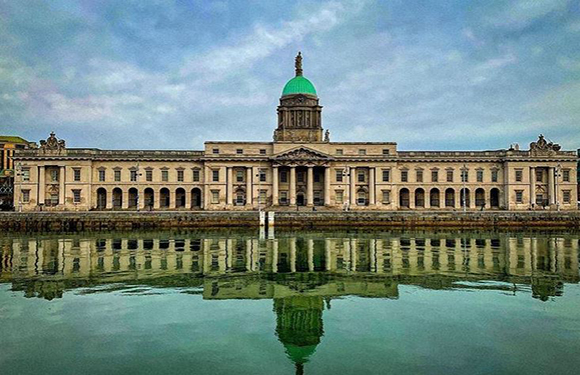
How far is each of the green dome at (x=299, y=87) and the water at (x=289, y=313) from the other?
53331mm

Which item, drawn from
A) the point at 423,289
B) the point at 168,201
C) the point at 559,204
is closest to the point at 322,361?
the point at 423,289

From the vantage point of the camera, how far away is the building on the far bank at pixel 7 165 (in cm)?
8300

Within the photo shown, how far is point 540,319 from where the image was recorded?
15.0 metres

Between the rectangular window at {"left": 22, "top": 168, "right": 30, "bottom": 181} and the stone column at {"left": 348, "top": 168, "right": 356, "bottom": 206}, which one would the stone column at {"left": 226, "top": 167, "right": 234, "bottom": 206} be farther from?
the rectangular window at {"left": 22, "top": 168, "right": 30, "bottom": 181}

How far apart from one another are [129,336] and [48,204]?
6517 cm

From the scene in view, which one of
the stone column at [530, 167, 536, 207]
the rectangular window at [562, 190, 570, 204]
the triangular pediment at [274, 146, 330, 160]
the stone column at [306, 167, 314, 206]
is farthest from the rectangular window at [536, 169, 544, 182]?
the stone column at [306, 167, 314, 206]

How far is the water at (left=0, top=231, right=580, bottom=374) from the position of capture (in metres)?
11.4

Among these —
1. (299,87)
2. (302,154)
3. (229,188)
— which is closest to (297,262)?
(302,154)

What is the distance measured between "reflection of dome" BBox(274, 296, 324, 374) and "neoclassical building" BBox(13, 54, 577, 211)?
52226 mm

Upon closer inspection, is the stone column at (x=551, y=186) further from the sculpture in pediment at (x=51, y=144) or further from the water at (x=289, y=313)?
the sculpture in pediment at (x=51, y=144)

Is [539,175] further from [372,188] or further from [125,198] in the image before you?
[125,198]

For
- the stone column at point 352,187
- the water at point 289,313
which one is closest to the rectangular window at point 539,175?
the stone column at point 352,187

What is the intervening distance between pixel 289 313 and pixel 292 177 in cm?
5626

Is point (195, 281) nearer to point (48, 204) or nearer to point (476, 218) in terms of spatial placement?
point (476, 218)
